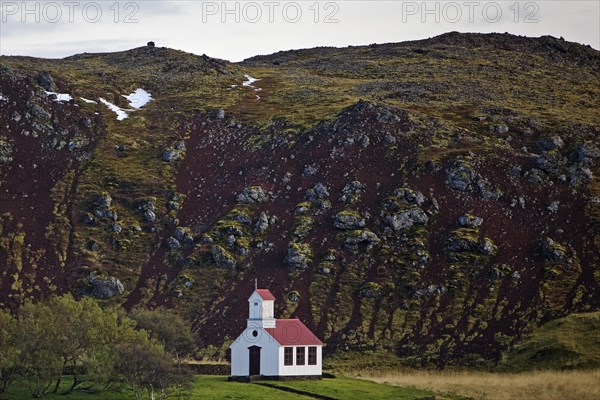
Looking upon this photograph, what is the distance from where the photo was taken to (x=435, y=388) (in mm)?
113688

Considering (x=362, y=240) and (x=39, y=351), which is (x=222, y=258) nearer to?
(x=362, y=240)

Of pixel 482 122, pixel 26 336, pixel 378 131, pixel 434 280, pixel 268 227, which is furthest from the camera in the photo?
pixel 482 122

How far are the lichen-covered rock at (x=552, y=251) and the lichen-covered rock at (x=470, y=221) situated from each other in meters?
10.7

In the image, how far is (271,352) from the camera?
386 feet

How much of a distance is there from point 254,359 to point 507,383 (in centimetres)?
2793

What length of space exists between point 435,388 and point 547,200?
2453 inches

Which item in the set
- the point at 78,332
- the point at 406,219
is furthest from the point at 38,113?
the point at 78,332

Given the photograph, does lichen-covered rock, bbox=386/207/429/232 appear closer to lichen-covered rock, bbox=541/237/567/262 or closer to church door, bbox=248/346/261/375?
lichen-covered rock, bbox=541/237/567/262

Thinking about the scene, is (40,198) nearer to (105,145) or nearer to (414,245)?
(105,145)

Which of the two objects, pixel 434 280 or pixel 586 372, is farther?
pixel 434 280

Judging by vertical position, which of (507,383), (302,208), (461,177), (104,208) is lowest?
(507,383)

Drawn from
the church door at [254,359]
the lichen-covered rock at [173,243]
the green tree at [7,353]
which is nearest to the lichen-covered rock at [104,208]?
the lichen-covered rock at [173,243]

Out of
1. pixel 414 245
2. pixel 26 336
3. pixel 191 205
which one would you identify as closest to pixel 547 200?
pixel 414 245

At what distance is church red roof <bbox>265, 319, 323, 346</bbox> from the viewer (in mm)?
118062
